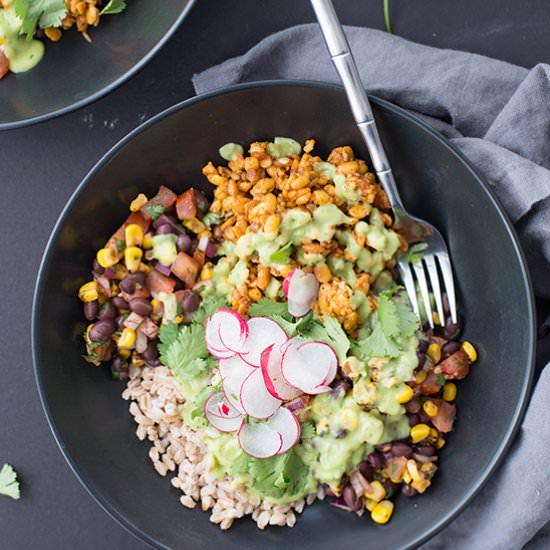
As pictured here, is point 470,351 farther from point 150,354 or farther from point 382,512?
point 150,354

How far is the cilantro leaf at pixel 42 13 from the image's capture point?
2.83 m

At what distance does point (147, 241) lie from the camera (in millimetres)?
2826

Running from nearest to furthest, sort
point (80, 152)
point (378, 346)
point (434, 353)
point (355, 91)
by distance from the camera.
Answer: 1. point (355, 91)
2. point (378, 346)
3. point (434, 353)
4. point (80, 152)

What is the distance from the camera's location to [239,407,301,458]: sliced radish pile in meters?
2.60

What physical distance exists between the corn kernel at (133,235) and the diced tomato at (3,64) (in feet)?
2.48

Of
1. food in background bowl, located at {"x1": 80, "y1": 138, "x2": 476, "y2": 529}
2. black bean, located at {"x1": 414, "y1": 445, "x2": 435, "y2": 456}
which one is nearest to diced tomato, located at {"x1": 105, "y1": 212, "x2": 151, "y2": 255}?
food in background bowl, located at {"x1": 80, "y1": 138, "x2": 476, "y2": 529}

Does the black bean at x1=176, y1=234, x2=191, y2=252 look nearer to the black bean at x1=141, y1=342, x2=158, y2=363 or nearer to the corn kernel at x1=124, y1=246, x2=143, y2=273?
the corn kernel at x1=124, y1=246, x2=143, y2=273

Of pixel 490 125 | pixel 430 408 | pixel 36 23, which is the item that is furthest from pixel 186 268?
pixel 490 125

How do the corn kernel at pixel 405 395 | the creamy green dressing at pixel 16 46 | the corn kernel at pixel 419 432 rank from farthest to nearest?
the creamy green dressing at pixel 16 46 → the corn kernel at pixel 419 432 → the corn kernel at pixel 405 395

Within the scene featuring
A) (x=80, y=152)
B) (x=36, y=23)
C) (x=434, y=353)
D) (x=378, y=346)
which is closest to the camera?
(x=378, y=346)

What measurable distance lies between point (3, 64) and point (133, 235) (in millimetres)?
817

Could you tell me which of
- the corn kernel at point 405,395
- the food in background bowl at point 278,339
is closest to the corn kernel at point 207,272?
the food in background bowl at point 278,339

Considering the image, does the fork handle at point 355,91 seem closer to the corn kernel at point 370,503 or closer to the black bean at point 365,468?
the black bean at point 365,468

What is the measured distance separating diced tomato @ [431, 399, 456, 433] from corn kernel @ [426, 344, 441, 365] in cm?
15
